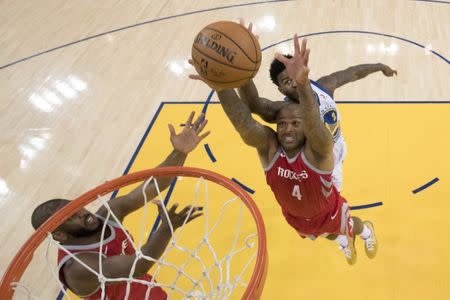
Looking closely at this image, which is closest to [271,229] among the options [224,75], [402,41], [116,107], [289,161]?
[289,161]

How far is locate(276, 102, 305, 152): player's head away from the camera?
2.42 metres

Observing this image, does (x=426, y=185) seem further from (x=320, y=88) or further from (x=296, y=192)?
(x=296, y=192)

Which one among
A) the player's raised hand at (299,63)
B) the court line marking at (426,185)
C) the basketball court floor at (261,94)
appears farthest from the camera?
the court line marking at (426,185)

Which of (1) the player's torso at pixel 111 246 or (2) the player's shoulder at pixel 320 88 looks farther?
(2) the player's shoulder at pixel 320 88

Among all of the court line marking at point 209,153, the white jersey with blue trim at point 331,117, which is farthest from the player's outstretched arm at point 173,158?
the court line marking at point 209,153

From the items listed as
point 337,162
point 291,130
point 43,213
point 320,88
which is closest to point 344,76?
point 320,88

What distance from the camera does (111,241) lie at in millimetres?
2420

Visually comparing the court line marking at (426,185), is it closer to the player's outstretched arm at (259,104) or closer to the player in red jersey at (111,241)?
the player's outstretched arm at (259,104)

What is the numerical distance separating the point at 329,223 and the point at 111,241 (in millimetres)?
1370

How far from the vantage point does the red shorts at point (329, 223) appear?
2.79 m

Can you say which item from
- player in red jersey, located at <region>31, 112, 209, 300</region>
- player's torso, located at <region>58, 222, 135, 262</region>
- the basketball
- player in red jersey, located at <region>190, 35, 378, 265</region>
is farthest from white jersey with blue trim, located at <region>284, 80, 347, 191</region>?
player's torso, located at <region>58, 222, 135, 262</region>

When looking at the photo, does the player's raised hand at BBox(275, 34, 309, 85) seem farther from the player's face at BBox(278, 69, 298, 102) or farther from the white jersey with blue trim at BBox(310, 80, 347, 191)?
the white jersey with blue trim at BBox(310, 80, 347, 191)

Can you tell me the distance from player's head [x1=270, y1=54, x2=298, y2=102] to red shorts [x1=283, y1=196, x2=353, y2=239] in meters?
0.79

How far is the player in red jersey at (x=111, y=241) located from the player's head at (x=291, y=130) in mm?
471
